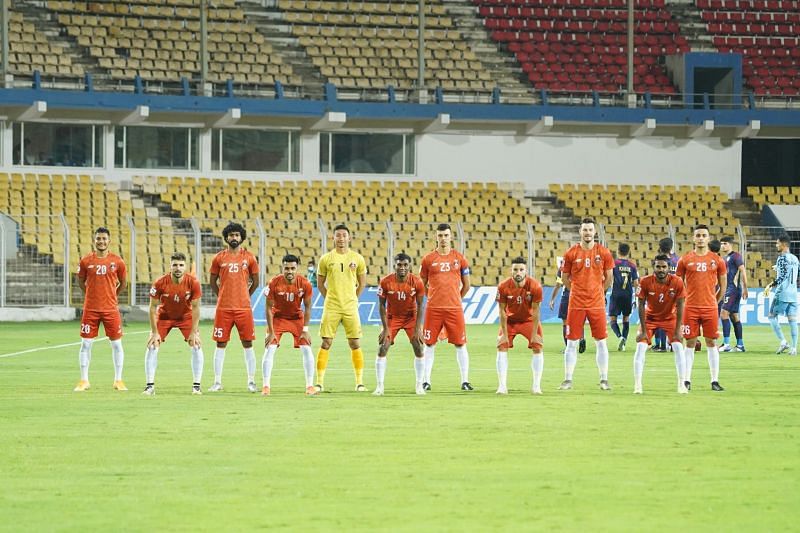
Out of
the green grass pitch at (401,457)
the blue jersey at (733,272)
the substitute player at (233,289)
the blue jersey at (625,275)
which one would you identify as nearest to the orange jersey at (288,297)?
the substitute player at (233,289)

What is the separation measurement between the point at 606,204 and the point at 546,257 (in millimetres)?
5323

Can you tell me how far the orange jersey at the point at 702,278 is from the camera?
1698cm

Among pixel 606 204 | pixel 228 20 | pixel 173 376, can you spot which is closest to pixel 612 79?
pixel 606 204

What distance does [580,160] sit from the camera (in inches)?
1873

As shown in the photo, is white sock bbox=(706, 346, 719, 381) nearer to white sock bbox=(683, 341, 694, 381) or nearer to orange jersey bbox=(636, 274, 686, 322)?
white sock bbox=(683, 341, 694, 381)

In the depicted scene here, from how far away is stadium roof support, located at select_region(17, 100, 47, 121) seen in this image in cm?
3966

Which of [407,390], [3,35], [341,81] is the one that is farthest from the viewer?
[341,81]

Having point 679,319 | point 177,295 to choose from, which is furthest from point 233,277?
point 679,319

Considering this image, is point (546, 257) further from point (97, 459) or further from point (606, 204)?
point (97, 459)

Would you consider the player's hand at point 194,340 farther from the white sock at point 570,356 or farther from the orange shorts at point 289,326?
the white sock at point 570,356

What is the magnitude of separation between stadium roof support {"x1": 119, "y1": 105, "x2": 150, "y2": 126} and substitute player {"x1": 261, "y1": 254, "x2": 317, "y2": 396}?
83.6ft

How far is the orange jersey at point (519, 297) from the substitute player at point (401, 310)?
1.00m

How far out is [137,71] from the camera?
140 ft

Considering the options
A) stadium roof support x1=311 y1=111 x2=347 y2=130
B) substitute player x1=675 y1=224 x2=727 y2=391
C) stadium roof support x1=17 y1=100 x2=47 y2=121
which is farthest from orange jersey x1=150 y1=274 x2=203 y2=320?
stadium roof support x1=311 y1=111 x2=347 y2=130
